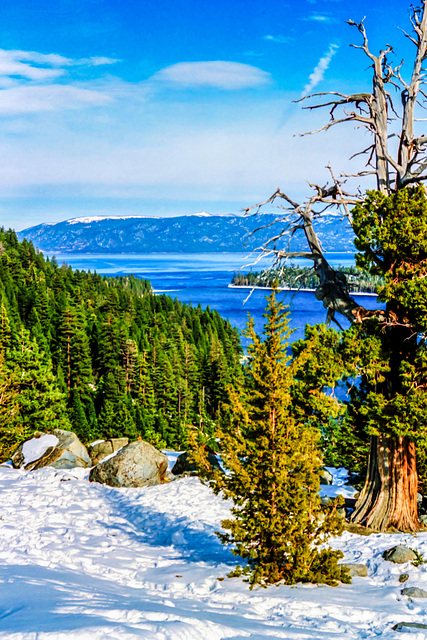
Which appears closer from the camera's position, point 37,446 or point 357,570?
point 357,570

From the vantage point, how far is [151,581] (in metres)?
9.41

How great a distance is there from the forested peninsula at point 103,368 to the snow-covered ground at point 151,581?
766 cm

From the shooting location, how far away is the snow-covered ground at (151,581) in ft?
21.3

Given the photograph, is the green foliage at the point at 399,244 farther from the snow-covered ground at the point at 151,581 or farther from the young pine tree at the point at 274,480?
the snow-covered ground at the point at 151,581

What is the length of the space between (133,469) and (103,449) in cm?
311

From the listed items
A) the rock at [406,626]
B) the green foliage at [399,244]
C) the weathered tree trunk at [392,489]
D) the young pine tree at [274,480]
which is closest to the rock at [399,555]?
the young pine tree at [274,480]

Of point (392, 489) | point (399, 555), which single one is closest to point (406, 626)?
point (399, 555)

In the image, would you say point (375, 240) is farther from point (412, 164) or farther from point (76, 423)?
point (76, 423)

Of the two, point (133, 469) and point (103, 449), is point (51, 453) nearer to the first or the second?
point (103, 449)

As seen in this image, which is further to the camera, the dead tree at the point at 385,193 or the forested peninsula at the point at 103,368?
the forested peninsula at the point at 103,368

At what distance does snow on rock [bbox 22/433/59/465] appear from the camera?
17.5m

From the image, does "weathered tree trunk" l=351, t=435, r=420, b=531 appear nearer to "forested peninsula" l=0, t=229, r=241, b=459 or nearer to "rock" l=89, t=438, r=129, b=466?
"rock" l=89, t=438, r=129, b=466

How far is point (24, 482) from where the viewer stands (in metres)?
15.6

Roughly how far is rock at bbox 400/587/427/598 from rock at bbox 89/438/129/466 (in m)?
12.5
